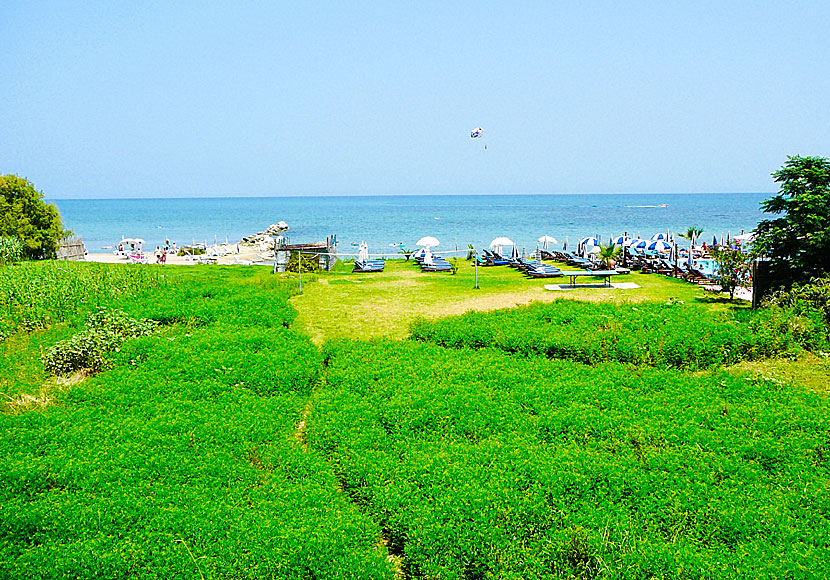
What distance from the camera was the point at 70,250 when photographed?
96.4 ft

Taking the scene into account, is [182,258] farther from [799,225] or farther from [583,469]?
[583,469]

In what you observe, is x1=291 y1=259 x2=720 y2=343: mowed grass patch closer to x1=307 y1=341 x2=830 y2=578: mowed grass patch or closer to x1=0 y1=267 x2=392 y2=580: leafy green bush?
x1=0 y1=267 x2=392 y2=580: leafy green bush

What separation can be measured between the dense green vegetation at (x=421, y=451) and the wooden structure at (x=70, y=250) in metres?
17.6

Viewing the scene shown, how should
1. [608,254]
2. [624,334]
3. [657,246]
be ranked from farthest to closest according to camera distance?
[657,246] < [608,254] < [624,334]

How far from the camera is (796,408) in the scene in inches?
322

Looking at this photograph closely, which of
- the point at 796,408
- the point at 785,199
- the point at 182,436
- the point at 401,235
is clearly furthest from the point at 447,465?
the point at 401,235

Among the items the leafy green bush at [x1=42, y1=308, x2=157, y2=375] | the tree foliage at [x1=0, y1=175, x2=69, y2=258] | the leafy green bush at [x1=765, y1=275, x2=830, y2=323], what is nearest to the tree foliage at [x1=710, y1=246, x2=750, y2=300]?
the leafy green bush at [x1=765, y1=275, x2=830, y2=323]

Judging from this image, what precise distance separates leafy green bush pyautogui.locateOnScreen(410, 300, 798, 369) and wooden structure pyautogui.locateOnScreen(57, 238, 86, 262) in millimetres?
22928

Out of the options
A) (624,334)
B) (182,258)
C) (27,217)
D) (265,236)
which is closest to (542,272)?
(624,334)

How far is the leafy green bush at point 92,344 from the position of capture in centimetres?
1054

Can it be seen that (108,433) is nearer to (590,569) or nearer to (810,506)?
(590,569)

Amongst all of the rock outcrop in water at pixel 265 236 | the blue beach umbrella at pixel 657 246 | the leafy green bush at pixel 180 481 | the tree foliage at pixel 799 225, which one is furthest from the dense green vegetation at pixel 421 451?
the rock outcrop in water at pixel 265 236

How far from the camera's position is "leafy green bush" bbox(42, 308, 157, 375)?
1054 cm

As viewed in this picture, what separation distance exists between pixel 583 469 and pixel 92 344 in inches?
361
